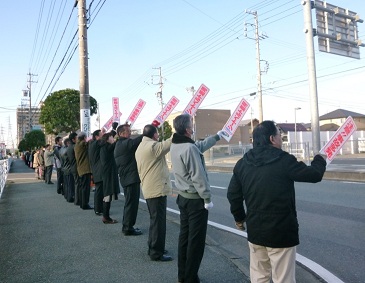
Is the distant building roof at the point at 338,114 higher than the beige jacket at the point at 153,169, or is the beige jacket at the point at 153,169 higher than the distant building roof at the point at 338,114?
the distant building roof at the point at 338,114

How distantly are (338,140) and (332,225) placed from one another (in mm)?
3095

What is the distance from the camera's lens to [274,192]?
8.93 ft

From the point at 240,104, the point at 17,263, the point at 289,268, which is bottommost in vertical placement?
the point at 17,263

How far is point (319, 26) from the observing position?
53.6 feet

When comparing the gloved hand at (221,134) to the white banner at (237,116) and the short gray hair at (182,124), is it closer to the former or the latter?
the white banner at (237,116)

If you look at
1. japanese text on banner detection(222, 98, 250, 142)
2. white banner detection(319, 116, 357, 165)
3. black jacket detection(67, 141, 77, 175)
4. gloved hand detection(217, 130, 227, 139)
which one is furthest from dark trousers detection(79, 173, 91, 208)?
white banner detection(319, 116, 357, 165)

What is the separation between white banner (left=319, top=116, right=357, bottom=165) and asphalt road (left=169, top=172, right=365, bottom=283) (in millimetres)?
1474

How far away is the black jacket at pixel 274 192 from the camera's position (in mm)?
2713

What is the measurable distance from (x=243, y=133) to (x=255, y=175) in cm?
7209

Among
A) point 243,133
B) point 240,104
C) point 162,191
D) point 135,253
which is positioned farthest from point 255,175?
point 243,133

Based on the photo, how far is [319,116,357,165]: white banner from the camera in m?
3.96

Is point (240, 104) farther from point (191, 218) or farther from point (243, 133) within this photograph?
point (243, 133)

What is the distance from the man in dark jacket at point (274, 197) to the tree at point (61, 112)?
32.3 m

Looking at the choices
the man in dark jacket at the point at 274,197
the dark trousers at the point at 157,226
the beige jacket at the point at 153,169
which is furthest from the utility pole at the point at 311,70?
the man in dark jacket at the point at 274,197
